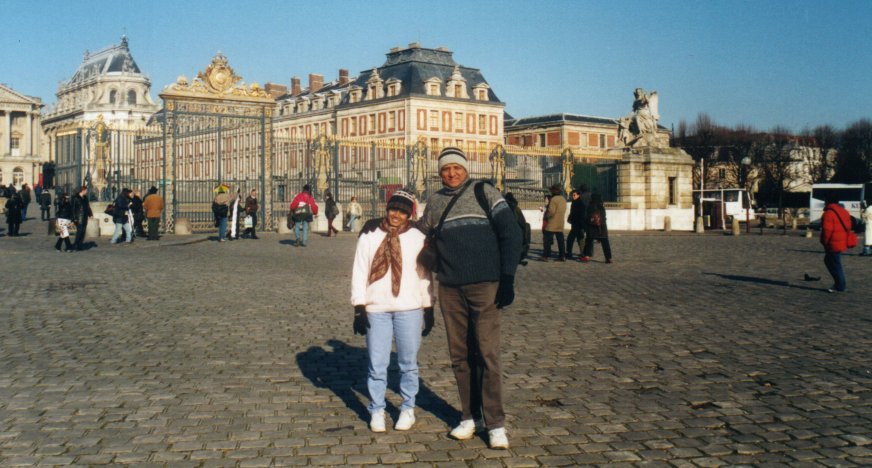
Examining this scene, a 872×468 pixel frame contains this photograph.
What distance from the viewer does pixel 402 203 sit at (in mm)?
5402

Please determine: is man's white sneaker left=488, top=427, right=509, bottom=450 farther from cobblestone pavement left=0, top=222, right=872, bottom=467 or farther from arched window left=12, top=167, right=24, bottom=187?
arched window left=12, top=167, right=24, bottom=187

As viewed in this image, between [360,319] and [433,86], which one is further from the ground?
[433,86]

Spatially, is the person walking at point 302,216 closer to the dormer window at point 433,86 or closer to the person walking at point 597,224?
the person walking at point 597,224

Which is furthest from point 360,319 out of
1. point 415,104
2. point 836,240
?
point 415,104

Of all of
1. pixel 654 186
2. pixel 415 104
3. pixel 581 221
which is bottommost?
pixel 581 221

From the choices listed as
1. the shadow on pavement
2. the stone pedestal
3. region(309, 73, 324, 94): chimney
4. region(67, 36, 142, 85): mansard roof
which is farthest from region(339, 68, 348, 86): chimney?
the shadow on pavement

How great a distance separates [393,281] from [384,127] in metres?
70.2

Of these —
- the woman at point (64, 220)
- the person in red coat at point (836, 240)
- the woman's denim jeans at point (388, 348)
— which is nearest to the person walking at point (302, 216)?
the woman at point (64, 220)

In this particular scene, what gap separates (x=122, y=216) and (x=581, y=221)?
11.3 meters

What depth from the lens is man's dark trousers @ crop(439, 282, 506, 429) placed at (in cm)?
515

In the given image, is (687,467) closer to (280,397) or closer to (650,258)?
(280,397)

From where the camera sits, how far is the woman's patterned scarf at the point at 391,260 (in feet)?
17.6

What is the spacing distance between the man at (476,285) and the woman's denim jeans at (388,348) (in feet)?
0.79

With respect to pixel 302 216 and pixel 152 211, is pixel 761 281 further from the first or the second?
pixel 152 211
